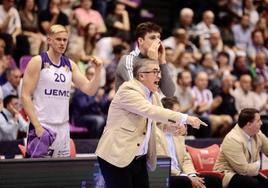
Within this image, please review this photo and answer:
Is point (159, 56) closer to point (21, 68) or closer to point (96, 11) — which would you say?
point (21, 68)

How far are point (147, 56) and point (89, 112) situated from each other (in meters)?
4.72

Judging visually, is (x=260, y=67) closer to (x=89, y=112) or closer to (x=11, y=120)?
(x=89, y=112)

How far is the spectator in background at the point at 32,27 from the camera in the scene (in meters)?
11.4

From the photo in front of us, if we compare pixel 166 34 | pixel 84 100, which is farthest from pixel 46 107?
pixel 166 34

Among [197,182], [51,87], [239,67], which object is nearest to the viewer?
[51,87]

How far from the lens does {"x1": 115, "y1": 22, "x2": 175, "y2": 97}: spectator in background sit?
6238 mm

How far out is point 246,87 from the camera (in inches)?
485

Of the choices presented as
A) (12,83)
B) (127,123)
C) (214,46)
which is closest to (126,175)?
(127,123)

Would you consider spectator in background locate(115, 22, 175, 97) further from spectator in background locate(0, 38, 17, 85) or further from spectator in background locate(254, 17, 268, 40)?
spectator in background locate(254, 17, 268, 40)

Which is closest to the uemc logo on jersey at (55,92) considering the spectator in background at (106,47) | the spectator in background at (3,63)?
the spectator in background at (3,63)

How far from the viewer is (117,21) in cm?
1348

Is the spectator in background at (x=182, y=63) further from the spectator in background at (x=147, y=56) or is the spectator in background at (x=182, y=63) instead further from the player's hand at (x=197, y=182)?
the spectator in background at (x=147, y=56)

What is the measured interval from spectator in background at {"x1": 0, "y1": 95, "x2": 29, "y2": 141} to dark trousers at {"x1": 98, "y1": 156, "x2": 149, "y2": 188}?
3568mm

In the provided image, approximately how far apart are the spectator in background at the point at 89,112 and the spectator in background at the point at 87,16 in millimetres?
1789
